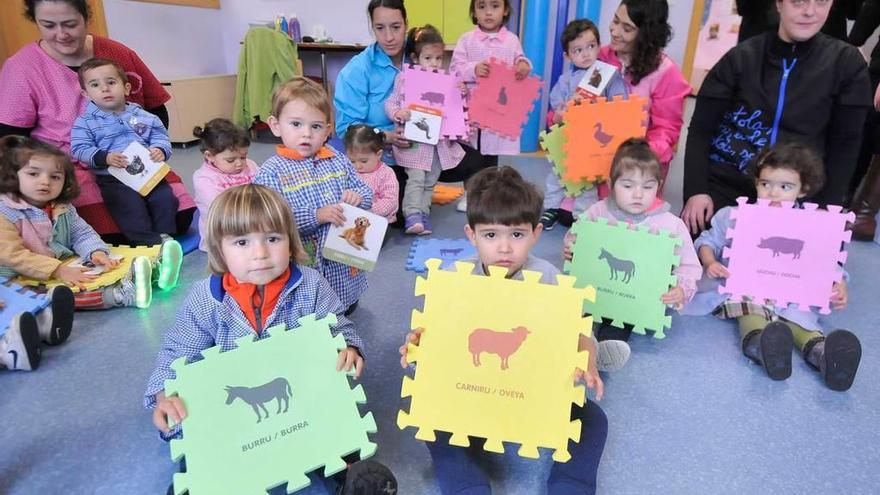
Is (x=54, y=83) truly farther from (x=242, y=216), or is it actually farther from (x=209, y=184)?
(x=242, y=216)

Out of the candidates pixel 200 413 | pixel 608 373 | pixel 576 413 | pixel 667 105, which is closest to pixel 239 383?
pixel 200 413

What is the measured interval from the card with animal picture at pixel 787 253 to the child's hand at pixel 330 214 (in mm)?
1356

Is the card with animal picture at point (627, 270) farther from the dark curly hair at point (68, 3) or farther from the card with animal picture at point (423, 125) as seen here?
the dark curly hair at point (68, 3)

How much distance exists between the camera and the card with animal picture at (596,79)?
8.92 ft

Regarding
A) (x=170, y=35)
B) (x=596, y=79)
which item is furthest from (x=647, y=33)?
(x=170, y=35)

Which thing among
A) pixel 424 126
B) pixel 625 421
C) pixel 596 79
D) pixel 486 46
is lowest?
pixel 625 421

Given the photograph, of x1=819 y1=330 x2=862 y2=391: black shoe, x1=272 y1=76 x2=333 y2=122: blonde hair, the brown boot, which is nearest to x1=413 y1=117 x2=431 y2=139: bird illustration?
x1=272 y1=76 x2=333 y2=122: blonde hair

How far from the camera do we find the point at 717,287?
6.98 ft

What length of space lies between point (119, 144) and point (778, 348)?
2771 mm

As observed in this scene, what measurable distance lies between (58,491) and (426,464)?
2.76 feet

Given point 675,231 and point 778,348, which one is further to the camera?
point 675,231

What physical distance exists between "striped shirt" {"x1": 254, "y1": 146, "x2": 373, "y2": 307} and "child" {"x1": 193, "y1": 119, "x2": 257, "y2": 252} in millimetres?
805

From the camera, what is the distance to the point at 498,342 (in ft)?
3.91

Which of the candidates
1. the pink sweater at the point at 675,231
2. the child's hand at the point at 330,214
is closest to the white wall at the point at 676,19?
the pink sweater at the point at 675,231
